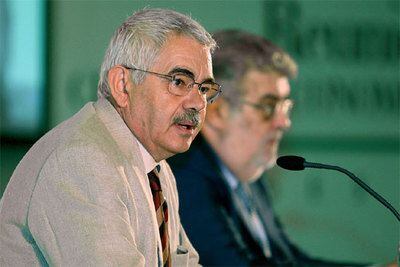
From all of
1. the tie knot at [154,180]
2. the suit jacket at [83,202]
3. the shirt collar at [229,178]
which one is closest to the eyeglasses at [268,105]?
the shirt collar at [229,178]

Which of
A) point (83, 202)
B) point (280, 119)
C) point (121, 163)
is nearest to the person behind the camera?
point (83, 202)

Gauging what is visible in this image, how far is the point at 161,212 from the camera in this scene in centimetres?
234

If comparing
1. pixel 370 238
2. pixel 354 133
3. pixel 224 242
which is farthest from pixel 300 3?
pixel 224 242

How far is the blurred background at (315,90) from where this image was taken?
450 cm

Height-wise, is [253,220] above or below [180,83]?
below

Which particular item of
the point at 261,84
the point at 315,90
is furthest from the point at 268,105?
the point at 315,90

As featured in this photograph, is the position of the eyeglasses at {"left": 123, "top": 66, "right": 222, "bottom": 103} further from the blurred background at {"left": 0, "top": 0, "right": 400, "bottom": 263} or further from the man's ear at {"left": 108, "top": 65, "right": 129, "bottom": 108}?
the blurred background at {"left": 0, "top": 0, "right": 400, "bottom": 263}

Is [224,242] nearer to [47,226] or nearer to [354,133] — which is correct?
[47,226]

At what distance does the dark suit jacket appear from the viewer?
3250 mm

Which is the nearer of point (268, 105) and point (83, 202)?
point (83, 202)

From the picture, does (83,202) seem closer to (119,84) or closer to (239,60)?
(119,84)

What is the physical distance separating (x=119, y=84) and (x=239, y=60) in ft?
4.17

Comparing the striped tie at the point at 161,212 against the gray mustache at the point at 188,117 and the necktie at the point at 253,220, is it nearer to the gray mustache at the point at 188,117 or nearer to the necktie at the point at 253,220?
the gray mustache at the point at 188,117

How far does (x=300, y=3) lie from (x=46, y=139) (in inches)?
108
